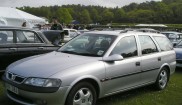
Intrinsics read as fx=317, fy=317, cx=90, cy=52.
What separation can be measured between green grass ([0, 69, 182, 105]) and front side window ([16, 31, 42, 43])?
1.51 metres

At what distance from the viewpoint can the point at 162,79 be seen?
7.72m

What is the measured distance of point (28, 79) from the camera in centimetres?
496

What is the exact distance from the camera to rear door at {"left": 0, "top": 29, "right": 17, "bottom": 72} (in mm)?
7781

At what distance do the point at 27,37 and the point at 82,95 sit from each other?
363 centimetres

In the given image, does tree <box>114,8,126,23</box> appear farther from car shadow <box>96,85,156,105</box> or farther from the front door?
the front door

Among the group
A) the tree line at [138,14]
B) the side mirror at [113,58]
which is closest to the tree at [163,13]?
the tree line at [138,14]

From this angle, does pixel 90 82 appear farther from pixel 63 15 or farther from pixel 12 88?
pixel 63 15

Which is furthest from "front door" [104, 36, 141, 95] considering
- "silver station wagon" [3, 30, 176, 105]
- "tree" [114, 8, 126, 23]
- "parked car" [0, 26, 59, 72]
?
"tree" [114, 8, 126, 23]

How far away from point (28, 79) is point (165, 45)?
4.24 meters

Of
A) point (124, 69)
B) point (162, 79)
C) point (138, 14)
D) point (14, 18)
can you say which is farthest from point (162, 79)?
point (138, 14)

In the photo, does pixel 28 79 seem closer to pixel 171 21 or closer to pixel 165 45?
pixel 165 45

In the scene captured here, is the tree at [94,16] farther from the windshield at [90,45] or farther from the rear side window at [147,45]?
the windshield at [90,45]

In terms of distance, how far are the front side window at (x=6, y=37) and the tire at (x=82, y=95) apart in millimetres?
3410

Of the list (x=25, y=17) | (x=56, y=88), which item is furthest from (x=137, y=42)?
(x=25, y=17)
